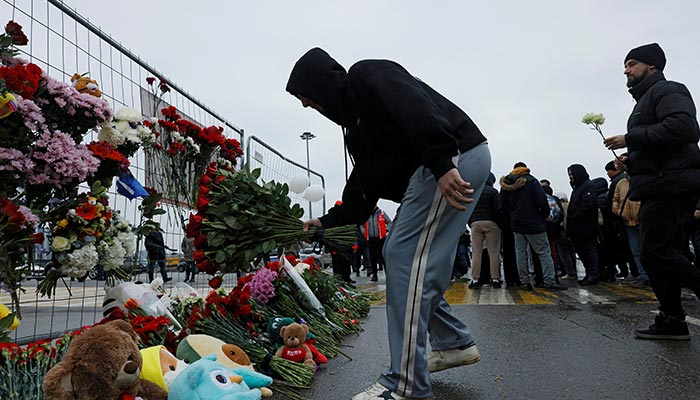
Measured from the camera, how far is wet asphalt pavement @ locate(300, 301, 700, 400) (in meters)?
2.37

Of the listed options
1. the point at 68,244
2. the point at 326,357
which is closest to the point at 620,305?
Answer: the point at 326,357

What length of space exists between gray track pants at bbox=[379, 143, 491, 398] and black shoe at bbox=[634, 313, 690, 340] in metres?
2.00

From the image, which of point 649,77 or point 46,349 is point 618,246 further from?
point 46,349

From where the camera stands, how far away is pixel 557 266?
10.9 meters

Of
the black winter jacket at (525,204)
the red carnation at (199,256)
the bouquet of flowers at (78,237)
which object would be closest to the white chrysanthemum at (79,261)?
the bouquet of flowers at (78,237)

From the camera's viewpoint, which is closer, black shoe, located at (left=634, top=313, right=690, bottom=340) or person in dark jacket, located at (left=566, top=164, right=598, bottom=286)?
black shoe, located at (left=634, top=313, right=690, bottom=340)

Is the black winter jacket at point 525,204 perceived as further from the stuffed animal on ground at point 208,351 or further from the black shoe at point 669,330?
the stuffed animal on ground at point 208,351

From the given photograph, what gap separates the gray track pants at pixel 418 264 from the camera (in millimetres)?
2096

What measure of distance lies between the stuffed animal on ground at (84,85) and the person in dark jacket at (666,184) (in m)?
3.31

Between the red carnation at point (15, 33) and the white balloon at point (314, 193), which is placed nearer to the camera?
the red carnation at point (15, 33)

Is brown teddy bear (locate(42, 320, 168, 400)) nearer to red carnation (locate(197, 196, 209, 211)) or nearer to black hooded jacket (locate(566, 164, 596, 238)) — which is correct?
red carnation (locate(197, 196, 209, 211))

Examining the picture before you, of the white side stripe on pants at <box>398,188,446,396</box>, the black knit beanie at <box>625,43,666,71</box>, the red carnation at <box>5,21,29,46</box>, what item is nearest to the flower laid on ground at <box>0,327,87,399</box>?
the white side stripe on pants at <box>398,188,446,396</box>

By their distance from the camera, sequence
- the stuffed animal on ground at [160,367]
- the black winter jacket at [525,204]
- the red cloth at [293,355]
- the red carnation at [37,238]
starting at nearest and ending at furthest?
1. the stuffed animal on ground at [160,367]
2. the red carnation at [37,238]
3. the red cloth at [293,355]
4. the black winter jacket at [525,204]

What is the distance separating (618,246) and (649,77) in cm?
606
